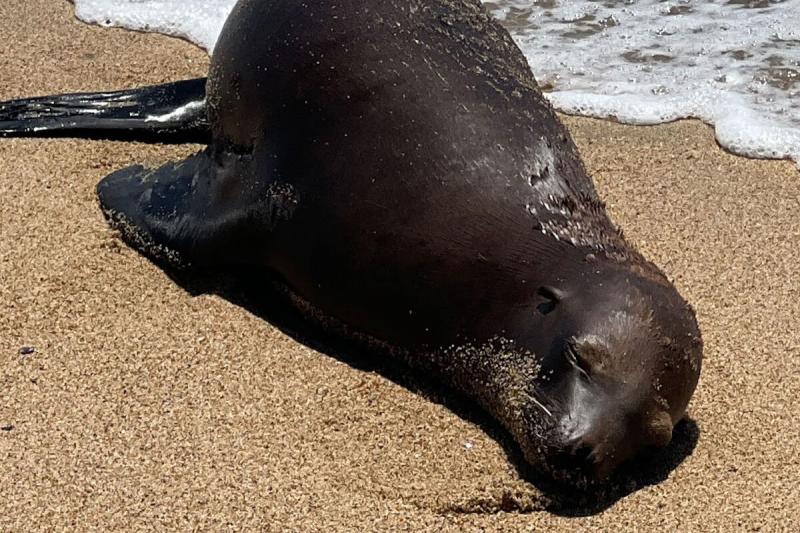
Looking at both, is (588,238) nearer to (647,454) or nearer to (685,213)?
(647,454)

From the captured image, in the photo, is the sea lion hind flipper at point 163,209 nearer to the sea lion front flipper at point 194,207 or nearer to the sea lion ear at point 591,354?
the sea lion front flipper at point 194,207

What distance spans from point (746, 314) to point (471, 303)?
1374mm

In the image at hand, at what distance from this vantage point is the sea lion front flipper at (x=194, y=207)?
4406mm

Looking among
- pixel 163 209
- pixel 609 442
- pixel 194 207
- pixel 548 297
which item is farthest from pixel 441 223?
pixel 163 209

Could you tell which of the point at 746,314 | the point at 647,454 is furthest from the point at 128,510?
the point at 746,314

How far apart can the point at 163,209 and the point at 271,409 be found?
1.21 metres

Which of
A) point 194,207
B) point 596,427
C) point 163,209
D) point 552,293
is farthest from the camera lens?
point 163,209

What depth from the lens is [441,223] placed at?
3.94 meters

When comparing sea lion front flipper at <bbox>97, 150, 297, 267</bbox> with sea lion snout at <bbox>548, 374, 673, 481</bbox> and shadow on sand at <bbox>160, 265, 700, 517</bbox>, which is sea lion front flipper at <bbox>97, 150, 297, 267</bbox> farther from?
sea lion snout at <bbox>548, 374, 673, 481</bbox>

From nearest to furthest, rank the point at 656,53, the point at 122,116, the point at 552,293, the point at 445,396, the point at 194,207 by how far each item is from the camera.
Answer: the point at 552,293 → the point at 445,396 → the point at 194,207 → the point at 122,116 → the point at 656,53

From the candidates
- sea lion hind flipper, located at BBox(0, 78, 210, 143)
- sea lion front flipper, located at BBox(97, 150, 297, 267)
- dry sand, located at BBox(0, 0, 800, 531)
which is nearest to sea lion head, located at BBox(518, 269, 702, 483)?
dry sand, located at BBox(0, 0, 800, 531)

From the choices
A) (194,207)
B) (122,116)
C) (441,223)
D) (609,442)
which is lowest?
(122,116)

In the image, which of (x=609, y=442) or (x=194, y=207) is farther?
(x=194, y=207)

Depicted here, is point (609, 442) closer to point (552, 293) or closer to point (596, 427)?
point (596, 427)
